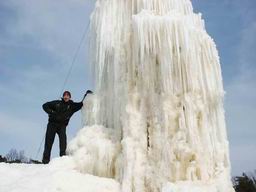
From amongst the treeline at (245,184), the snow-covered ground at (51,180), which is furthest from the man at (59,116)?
the treeline at (245,184)

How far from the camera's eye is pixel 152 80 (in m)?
8.57

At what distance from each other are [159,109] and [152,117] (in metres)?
0.25

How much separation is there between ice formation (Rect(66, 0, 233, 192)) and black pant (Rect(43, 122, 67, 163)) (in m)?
0.87

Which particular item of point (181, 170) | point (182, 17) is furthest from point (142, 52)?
point (181, 170)

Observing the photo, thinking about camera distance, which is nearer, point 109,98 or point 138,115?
point 138,115

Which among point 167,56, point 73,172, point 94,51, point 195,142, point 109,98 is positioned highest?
point 94,51

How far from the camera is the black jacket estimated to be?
10164mm

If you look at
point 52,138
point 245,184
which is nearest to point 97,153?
point 52,138

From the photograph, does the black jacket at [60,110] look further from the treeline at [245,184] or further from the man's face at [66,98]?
the treeline at [245,184]

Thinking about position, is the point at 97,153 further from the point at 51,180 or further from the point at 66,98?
the point at 66,98

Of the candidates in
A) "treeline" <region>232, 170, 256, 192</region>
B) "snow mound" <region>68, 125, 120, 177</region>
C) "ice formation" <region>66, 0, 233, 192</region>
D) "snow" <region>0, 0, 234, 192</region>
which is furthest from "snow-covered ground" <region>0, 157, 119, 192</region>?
"treeline" <region>232, 170, 256, 192</region>

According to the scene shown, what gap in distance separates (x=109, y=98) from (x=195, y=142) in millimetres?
2483

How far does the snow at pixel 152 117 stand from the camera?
779cm

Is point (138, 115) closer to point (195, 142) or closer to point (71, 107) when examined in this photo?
point (195, 142)
